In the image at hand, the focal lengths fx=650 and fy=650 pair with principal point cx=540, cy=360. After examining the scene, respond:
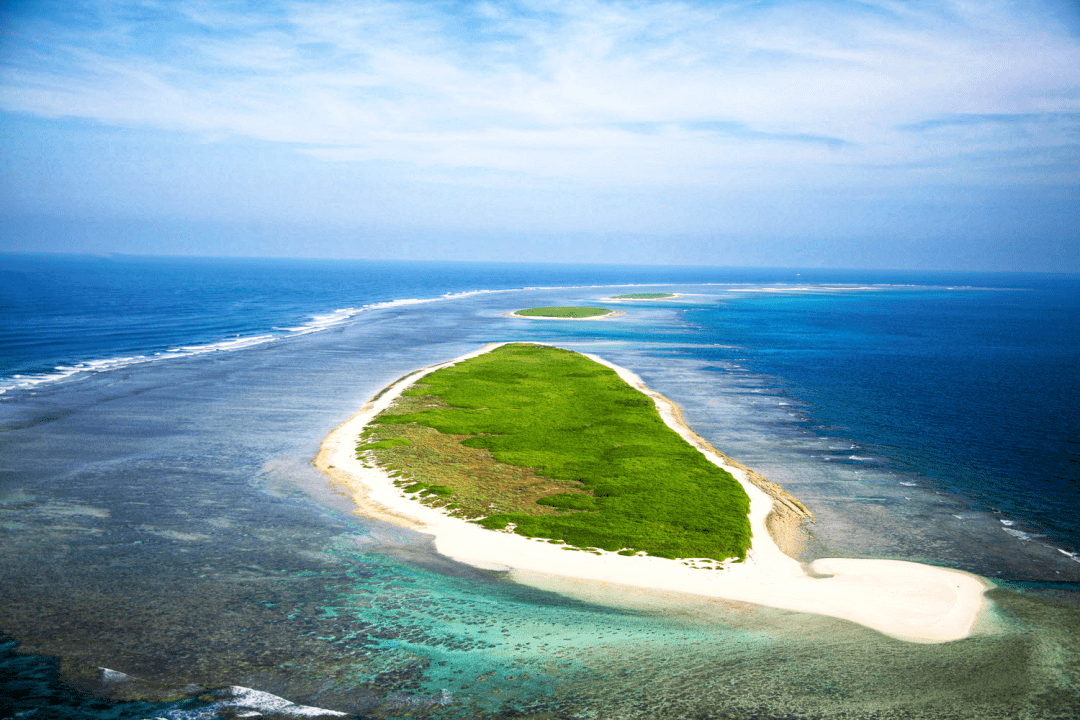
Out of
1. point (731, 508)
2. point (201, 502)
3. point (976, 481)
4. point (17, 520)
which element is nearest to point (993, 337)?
point (976, 481)

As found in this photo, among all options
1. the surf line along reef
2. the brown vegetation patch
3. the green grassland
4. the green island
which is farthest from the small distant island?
the brown vegetation patch

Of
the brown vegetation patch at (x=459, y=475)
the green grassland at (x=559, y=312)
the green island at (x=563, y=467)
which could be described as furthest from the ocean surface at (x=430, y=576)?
the green grassland at (x=559, y=312)

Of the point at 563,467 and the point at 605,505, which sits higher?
the point at 563,467

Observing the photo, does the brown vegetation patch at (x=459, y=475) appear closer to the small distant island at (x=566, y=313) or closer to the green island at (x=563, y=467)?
the green island at (x=563, y=467)

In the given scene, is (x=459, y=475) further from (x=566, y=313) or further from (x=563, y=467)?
(x=566, y=313)

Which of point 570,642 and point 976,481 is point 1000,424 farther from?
point 570,642

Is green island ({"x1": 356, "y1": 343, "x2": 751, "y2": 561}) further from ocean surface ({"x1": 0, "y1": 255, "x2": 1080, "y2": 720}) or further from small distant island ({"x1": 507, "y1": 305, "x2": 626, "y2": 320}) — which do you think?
small distant island ({"x1": 507, "y1": 305, "x2": 626, "y2": 320})

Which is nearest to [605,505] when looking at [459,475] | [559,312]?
[459,475]
